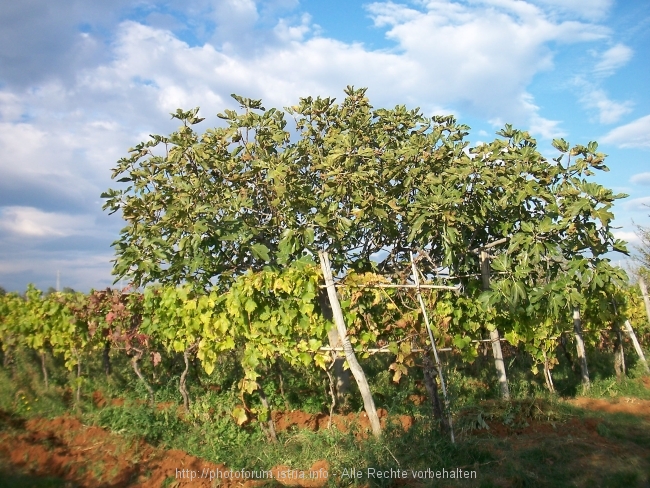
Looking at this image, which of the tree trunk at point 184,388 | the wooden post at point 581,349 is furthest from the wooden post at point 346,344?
the wooden post at point 581,349

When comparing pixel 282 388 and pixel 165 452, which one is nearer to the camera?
pixel 165 452

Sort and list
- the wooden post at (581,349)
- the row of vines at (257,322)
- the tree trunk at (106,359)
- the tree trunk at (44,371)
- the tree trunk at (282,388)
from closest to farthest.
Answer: the row of vines at (257,322) → the tree trunk at (282,388) → the tree trunk at (44,371) → the tree trunk at (106,359) → the wooden post at (581,349)

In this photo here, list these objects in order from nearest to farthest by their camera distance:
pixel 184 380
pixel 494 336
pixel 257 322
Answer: pixel 257 322 → pixel 184 380 → pixel 494 336

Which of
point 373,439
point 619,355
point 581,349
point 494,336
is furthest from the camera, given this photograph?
point 619,355

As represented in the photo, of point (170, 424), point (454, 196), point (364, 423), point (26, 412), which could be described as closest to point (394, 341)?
point (364, 423)

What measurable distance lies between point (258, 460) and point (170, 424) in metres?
1.37

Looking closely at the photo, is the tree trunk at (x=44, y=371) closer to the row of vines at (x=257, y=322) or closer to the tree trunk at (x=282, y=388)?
the row of vines at (x=257, y=322)

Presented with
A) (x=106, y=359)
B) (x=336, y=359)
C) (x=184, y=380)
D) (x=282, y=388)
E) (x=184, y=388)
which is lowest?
(x=282, y=388)

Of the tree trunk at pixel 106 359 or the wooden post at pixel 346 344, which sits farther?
the tree trunk at pixel 106 359

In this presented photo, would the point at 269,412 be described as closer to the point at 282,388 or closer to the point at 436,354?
the point at 282,388

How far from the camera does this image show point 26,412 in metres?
6.56

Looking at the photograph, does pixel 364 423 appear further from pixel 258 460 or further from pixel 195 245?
pixel 195 245

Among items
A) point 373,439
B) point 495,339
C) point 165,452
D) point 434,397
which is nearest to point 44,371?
point 165,452

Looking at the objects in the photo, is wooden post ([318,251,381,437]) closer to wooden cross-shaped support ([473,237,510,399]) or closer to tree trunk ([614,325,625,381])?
wooden cross-shaped support ([473,237,510,399])
